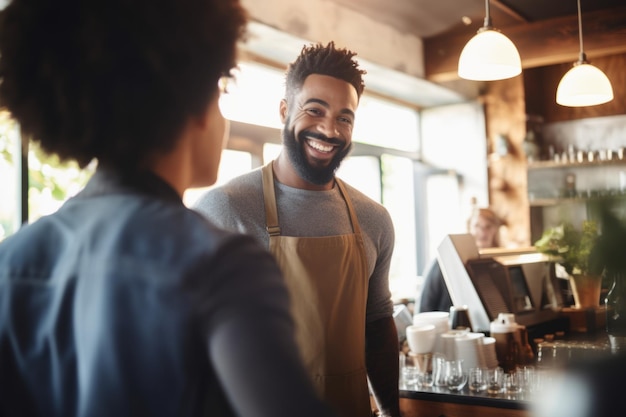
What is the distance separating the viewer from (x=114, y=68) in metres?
0.81

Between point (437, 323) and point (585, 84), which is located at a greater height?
point (585, 84)

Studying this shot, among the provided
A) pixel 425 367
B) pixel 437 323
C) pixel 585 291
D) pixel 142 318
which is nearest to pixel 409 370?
pixel 425 367

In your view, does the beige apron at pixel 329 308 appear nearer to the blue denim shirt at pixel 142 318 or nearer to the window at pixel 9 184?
the blue denim shirt at pixel 142 318

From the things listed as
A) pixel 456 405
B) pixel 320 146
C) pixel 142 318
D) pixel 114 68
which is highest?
pixel 320 146

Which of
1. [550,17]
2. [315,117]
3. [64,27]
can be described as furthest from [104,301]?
[550,17]

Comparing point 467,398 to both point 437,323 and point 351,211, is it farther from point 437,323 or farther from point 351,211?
point 351,211

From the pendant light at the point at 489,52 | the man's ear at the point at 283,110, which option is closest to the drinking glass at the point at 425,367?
the man's ear at the point at 283,110

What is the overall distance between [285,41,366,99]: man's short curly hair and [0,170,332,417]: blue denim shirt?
1.64 metres

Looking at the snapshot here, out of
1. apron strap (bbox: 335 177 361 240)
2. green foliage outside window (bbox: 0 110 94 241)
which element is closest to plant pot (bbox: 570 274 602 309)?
apron strap (bbox: 335 177 361 240)

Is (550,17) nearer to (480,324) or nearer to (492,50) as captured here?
(492,50)

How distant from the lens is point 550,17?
21.2ft

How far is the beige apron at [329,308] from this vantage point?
2168 millimetres

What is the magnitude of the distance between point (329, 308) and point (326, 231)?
0.92ft

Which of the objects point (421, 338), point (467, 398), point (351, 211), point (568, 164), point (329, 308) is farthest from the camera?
point (568, 164)
